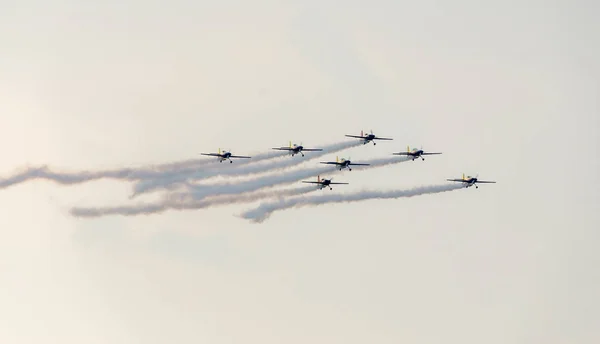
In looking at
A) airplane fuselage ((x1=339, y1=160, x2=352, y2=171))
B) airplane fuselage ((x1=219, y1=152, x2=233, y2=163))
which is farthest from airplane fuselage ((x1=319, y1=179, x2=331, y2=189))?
airplane fuselage ((x1=219, y1=152, x2=233, y2=163))

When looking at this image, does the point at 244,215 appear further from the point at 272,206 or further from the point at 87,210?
the point at 87,210

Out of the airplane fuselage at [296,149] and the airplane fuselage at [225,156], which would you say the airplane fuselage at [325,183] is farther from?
the airplane fuselage at [225,156]

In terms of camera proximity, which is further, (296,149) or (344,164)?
(344,164)

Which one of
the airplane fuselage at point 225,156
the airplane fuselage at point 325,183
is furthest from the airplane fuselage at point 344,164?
the airplane fuselage at point 225,156

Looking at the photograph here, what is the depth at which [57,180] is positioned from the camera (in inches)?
3999

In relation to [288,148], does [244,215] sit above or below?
below

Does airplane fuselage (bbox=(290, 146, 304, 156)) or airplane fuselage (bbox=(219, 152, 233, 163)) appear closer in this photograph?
airplane fuselage (bbox=(219, 152, 233, 163))

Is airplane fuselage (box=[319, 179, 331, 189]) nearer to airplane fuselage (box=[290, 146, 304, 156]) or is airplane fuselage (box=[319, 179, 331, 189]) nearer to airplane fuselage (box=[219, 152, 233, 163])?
airplane fuselage (box=[290, 146, 304, 156])

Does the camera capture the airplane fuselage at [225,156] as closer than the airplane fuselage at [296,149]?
Yes

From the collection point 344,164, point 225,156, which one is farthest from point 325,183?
point 225,156

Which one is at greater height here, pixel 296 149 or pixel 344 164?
pixel 296 149

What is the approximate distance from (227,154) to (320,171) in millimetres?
9134

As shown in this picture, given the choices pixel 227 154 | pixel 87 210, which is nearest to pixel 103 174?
pixel 87 210

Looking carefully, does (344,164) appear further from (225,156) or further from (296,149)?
(225,156)
